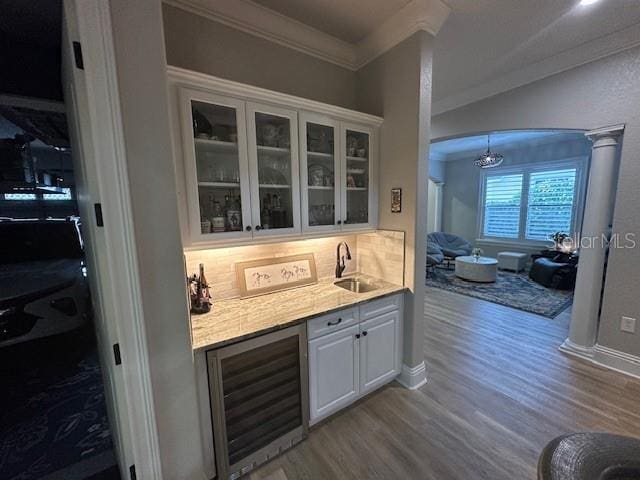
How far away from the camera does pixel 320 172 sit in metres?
2.04

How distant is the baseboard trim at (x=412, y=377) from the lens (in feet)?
7.41

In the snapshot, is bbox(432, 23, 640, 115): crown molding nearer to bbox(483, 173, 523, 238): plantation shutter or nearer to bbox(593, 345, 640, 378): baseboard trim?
bbox(593, 345, 640, 378): baseboard trim

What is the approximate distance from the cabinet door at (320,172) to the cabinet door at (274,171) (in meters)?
0.07

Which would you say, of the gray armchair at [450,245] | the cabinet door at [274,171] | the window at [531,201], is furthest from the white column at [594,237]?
the window at [531,201]

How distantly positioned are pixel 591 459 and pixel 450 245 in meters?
6.63

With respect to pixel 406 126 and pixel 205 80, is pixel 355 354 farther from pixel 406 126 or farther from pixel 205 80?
pixel 205 80

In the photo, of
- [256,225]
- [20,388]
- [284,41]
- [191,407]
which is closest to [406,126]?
[284,41]

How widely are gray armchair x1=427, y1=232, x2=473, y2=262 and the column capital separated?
165 inches

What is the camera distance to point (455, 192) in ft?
24.9

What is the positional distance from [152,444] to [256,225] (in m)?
1.21

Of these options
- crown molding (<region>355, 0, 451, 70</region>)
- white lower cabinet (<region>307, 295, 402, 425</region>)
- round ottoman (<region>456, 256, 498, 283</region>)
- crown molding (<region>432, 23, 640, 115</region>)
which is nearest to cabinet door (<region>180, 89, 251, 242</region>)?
white lower cabinet (<region>307, 295, 402, 425</region>)

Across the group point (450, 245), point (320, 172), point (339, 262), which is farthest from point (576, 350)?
point (450, 245)

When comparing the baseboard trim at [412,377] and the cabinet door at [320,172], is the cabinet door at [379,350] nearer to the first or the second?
the baseboard trim at [412,377]

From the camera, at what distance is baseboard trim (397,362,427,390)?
2.26 m
